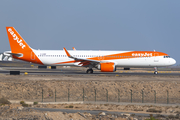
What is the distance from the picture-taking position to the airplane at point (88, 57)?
4869cm

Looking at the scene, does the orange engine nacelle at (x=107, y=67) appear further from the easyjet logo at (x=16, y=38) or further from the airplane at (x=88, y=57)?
the easyjet logo at (x=16, y=38)

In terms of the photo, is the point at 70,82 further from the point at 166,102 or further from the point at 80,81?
the point at 166,102

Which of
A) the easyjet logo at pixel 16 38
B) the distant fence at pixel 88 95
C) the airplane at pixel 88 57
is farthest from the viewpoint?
the easyjet logo at pixel 16 38

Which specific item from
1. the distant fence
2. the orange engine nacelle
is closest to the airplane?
the orange engine nacelle

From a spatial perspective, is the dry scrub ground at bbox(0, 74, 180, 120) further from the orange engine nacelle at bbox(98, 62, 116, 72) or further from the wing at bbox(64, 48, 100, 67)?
the wing at bbox(64, 48, 100, 67)

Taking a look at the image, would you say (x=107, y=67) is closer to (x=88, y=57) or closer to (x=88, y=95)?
(x=88, y=57)

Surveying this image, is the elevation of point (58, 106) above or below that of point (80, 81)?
below

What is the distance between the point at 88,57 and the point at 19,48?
13284mm

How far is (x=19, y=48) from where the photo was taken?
1961 inches

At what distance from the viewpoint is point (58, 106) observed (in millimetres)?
29766

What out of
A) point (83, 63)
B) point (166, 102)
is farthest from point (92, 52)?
point (166, 102)

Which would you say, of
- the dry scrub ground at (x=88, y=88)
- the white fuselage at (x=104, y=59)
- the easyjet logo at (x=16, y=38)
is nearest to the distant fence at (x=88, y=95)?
the dry scrub ground at (x=88, y=88)

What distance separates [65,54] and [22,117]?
28.1 metres

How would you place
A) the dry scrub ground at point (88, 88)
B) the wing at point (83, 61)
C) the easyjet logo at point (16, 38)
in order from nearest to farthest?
the dry scrub ground at point (88, 88)
the wing at point (83, 61)
the easyjet logo at point (16, 38)
